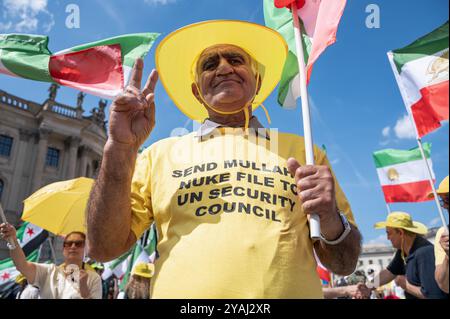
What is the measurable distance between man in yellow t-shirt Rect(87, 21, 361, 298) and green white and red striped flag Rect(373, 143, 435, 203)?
6822 mm

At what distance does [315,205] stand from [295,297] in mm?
386

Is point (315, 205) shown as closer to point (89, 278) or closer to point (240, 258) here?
point (240, 258)

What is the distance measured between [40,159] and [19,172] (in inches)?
73.2

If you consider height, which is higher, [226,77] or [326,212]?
[226,77]

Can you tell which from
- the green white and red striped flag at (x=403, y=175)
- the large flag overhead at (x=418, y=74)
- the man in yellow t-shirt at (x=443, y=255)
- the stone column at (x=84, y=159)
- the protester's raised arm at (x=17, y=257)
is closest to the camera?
the man in yellow t-shirt at (x=443, y=255)

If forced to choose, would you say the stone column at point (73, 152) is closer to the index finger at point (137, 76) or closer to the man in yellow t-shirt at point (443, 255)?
the man in yellow t-shirt at point (443, 255)

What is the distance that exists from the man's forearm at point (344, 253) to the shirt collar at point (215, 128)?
67 cm

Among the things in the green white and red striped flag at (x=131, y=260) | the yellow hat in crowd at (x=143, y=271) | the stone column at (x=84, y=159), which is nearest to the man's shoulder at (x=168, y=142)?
the yellow hat in crowd at (x=143, y=271)

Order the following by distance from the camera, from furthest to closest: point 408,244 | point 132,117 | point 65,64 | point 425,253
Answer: point 408,244 < point 425,253 < point 65,64 < point 132,117

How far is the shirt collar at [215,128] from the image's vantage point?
6.66ft

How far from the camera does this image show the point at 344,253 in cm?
165

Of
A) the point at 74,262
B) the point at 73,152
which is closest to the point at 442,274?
the point at 74,262

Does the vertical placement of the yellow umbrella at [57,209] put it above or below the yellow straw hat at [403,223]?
above

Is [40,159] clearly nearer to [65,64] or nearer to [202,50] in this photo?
[65,64]
